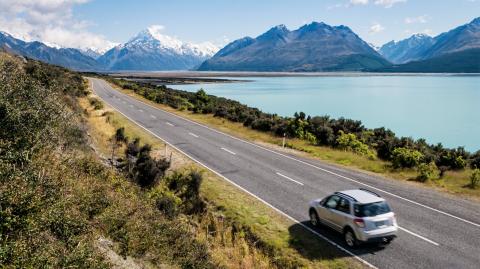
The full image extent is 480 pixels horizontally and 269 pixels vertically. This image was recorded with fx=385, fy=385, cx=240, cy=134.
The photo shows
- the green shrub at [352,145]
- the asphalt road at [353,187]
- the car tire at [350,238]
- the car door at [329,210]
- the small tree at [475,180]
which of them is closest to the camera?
the asphalt road at [353,187]

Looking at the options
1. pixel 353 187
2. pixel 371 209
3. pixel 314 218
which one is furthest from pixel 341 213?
pixel 353 187

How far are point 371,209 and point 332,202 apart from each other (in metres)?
1.72

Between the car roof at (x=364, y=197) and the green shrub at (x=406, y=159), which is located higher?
the car roof at (x=364, y=197)

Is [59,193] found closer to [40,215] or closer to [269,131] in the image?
[40,215]

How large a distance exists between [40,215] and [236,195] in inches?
459

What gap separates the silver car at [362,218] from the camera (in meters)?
13.2

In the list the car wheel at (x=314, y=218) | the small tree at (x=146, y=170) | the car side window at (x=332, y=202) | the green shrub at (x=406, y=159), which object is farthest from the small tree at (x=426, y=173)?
the small tree at (x=146, y=170)

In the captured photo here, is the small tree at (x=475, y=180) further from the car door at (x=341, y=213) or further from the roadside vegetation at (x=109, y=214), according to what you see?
the roadside vegetation at (x=109, y=214)

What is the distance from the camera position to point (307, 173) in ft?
78.0

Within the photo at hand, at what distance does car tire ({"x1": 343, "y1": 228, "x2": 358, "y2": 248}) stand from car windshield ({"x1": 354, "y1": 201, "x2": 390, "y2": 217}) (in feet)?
2.38

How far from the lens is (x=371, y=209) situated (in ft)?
44.1

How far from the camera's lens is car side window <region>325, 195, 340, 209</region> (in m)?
14.6

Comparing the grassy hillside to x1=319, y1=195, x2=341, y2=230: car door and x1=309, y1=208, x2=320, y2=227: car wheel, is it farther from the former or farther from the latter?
x1=319, y1=195, x2=341, y2=230: car door

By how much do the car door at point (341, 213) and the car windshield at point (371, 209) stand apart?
0.38m
